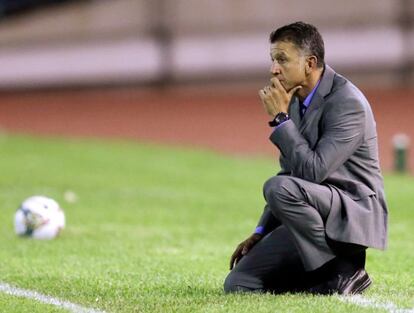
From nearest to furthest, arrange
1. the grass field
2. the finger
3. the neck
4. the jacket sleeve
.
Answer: the jacket sleeve < the finger < the neck < the grass field

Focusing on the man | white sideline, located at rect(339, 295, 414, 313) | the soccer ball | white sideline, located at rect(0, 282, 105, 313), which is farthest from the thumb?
the soccer ball

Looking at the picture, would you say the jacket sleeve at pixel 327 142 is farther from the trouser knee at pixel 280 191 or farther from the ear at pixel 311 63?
the ear at pixel 311 63

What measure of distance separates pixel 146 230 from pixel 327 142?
16.0 ft

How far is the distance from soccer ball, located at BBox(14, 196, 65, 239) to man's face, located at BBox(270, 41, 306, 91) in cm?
408

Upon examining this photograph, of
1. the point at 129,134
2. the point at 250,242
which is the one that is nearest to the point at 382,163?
the point at 129,134

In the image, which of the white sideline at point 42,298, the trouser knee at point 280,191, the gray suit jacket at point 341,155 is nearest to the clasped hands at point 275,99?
the gray suit jacket at point 341,155

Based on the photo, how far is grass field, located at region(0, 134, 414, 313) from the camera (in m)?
7.21

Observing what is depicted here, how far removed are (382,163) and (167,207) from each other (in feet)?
21.1

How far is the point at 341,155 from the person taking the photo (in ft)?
22.7

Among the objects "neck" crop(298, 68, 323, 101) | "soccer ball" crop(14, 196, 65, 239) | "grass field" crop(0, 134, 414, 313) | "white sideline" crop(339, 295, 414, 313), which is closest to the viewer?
"white sideline" crop(339, 295, 414, 313)

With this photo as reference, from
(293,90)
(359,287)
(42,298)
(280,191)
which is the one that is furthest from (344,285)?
(42,298)

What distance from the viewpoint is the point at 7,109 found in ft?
86.8

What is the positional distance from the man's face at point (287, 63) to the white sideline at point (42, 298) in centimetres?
165

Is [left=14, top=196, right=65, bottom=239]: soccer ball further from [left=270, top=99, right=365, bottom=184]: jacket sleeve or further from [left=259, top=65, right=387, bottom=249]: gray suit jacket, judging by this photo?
[left=270, top=99, right=365, bottom=184]: jacket sleeve
